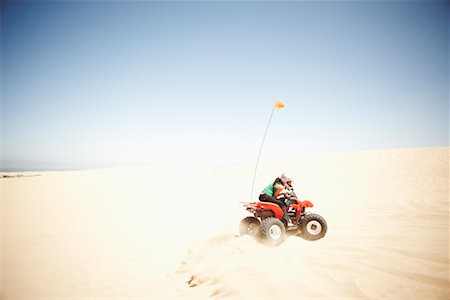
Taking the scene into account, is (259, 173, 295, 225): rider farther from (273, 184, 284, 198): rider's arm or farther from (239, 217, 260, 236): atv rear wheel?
(239, 217, 260, 236): atv rear wheel

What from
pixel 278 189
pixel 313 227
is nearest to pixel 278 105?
pixel 278 189

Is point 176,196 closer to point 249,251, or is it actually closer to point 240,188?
point 240,188

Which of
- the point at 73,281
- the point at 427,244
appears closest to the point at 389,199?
the point at 427,244

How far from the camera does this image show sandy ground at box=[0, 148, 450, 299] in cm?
380

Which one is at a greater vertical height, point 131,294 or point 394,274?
point 394,274

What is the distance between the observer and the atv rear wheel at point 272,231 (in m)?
5.19

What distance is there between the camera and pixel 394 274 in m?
3.88

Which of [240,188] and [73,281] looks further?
[240,188]

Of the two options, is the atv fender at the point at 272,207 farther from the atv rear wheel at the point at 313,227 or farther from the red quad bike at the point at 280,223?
the atv rear wheel at the point at 313,227

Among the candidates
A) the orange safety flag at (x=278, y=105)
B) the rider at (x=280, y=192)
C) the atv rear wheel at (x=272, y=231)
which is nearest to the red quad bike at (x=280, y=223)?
the atv rear wheel at (x=272, y=231)

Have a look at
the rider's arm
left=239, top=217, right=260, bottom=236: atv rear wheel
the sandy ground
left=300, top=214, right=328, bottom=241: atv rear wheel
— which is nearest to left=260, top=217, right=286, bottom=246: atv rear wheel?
the sandy ground

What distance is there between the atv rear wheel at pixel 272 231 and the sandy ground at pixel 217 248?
224 millimetres

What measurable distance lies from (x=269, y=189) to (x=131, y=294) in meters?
3.77

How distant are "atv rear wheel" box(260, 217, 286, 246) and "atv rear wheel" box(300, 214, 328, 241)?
0.78 metres
